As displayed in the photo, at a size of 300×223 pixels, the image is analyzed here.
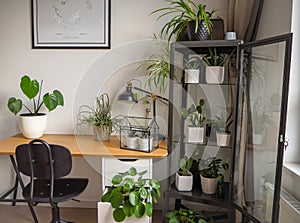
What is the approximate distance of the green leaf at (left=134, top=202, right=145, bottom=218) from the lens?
205 cm

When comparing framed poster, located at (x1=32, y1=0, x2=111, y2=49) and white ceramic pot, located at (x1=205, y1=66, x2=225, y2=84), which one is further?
framed poster, located at (x1=32, y1=0, x2=111, y2=49)

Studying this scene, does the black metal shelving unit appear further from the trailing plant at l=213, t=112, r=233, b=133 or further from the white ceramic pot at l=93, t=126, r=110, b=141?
the white ceramic pot at l=93, t=126, r=110, b=141

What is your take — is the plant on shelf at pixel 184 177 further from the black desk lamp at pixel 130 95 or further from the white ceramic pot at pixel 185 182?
the black desk lamp at pixel 130 95

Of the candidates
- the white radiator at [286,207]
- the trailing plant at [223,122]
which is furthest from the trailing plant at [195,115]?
the white radiator at [286,207]

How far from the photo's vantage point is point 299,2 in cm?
179

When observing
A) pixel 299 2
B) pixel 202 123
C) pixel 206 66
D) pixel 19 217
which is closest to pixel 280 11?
pixel 299 2

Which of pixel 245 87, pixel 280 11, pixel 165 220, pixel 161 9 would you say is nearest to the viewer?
pixel 280 11

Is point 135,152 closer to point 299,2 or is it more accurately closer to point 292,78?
point 292,78

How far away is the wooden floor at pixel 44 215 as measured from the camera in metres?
2.68

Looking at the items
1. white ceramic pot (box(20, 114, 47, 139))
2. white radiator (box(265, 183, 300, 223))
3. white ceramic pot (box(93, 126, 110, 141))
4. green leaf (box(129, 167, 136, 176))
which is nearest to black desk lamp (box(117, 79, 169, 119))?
white ceramic pot (box(93, 126, 110, 141))

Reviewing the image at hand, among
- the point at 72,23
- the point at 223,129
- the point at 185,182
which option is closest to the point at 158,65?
the point at 223,129

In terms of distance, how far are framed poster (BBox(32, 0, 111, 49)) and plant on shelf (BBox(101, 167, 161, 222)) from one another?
1268mm

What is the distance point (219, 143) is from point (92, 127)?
1.18 metres

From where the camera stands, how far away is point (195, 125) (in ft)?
7.64
